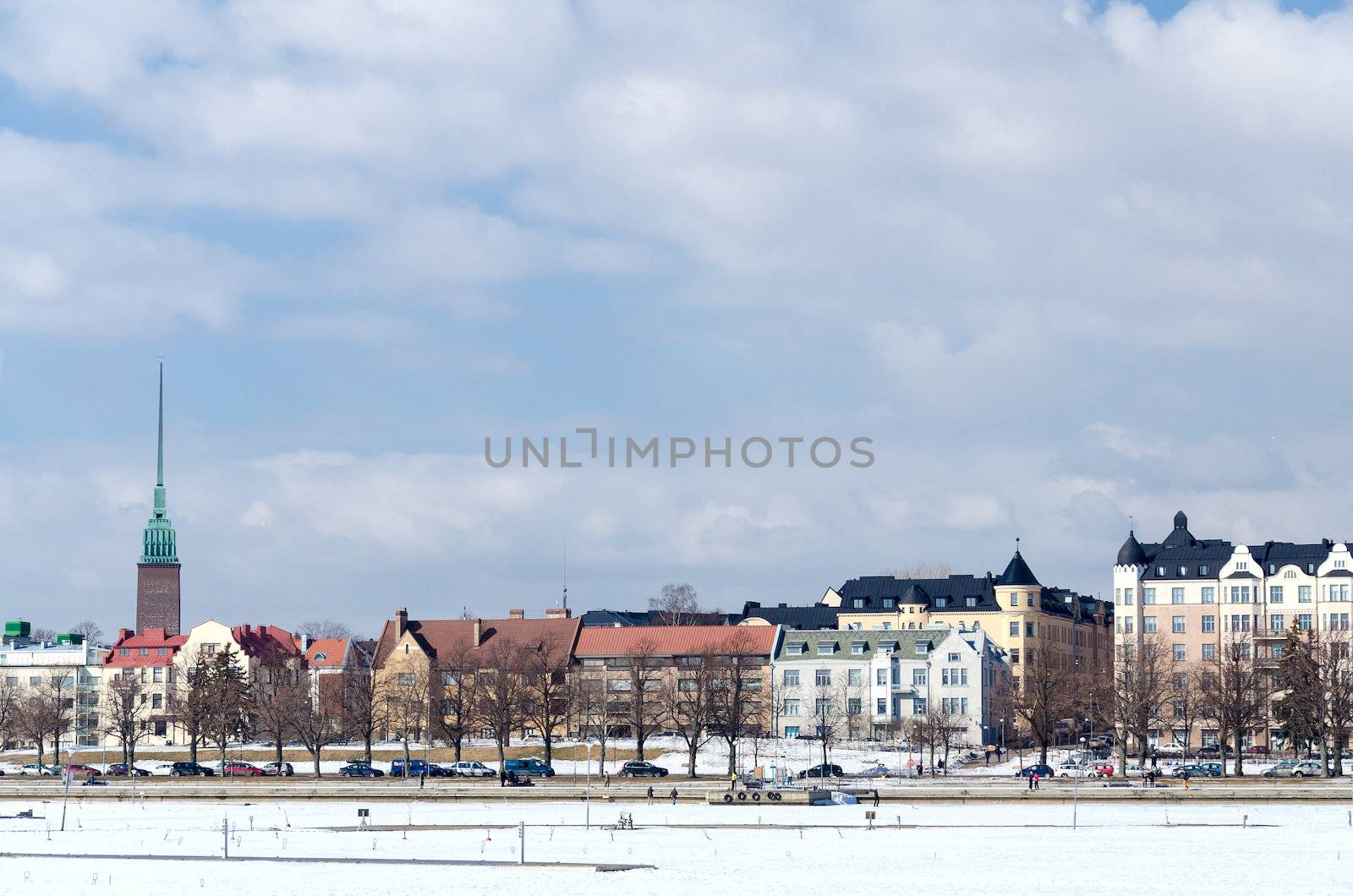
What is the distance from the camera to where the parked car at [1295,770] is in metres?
121

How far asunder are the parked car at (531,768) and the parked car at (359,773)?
347 inches

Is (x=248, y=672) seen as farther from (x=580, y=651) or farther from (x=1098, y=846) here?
(x=1098, y=846)

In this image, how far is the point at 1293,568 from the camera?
18000cm

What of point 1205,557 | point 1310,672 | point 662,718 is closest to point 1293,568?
point 1205,557

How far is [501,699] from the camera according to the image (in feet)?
474

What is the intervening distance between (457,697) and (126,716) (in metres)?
27.3

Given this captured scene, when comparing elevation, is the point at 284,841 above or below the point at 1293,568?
below

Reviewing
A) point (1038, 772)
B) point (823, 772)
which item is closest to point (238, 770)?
point (823, 772)

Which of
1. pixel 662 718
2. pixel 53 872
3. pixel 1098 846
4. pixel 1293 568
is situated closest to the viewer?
pixel 53 872

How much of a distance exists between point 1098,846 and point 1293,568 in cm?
11702

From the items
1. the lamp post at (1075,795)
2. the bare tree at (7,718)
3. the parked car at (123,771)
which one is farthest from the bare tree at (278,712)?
the lamp post at (1075,795)

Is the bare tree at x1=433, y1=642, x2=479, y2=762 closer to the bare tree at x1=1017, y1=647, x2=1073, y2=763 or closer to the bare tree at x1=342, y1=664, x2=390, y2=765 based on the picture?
the bare tree at x1=342, y1=664, x2=390, y2=765

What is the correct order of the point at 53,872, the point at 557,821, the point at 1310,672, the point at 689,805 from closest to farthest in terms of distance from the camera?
the point at 53,872 < the point at 557,821 < the point at 689,805 < the point at 1310,672

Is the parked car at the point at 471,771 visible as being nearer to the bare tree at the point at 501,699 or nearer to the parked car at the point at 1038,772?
the bare tree at the point at 501,699
